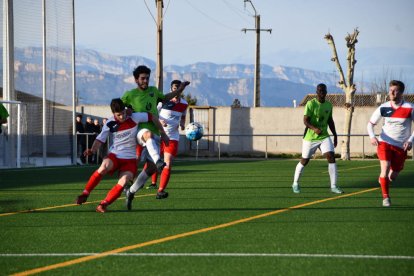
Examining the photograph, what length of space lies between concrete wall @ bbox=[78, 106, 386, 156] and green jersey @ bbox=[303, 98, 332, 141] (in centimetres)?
2932

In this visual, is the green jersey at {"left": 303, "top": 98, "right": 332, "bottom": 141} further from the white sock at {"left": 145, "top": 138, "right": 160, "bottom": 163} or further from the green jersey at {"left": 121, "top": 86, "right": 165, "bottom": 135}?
the white sock at {"left": 145, "top": 138, "right": 160, "bottom": 163}

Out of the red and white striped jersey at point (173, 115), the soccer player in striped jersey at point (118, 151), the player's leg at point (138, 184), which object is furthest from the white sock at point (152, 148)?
the red and white striped jersey at point (173, 115)

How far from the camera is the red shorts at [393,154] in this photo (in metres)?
13.8

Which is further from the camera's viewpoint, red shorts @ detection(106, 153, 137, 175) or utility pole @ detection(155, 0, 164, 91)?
utility pole @ detection(155, 0, 164, 91)

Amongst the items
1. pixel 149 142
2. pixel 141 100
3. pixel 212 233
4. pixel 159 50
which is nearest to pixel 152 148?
pixel 149 142

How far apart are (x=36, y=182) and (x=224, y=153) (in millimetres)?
26508

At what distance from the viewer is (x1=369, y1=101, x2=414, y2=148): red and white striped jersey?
45.4 feet

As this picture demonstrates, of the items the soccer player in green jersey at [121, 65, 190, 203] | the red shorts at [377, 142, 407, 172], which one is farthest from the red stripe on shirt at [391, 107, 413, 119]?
the soccer player in green jersey at [121, 65, 190, 203]

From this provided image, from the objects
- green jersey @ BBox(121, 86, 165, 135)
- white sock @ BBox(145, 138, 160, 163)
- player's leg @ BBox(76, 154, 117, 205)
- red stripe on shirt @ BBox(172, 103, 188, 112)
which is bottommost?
player's leg @ BBox(76, 154, 117, 205)

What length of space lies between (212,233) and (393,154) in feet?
15.8

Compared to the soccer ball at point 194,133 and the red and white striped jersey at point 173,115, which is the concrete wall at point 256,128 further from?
the red and white striped jersey at point 173,115

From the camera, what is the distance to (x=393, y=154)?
13914 millimetres

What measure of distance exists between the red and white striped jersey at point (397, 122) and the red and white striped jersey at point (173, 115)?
4524 millimetres

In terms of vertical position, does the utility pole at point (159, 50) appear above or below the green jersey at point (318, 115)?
above
